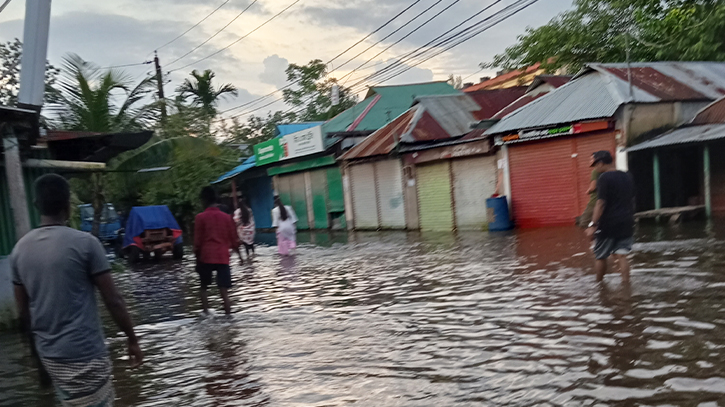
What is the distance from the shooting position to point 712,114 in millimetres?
16812

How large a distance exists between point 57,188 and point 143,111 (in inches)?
669

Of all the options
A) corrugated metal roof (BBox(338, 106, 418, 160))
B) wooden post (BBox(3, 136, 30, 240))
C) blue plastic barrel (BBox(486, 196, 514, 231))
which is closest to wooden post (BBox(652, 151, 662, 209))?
blue plastic barrel (BBox(486, 196, 514, 231))

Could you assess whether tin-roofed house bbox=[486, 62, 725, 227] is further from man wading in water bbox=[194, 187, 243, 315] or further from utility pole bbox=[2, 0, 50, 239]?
utility pole bbox=[2, 0, 50, 239]

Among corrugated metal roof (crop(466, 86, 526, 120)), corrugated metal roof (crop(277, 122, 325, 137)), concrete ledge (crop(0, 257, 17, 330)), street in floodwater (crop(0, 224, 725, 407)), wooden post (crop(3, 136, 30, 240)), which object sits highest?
corrugated metal roof (crop(277, 122, 325, 137))

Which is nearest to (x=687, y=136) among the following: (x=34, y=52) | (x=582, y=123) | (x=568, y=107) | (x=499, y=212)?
(x=582, y=123)

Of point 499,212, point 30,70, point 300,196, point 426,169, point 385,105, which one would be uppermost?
Result: point 385,105

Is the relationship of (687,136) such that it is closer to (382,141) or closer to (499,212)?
(499,212)

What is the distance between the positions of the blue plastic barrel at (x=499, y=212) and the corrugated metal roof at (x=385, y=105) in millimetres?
10725

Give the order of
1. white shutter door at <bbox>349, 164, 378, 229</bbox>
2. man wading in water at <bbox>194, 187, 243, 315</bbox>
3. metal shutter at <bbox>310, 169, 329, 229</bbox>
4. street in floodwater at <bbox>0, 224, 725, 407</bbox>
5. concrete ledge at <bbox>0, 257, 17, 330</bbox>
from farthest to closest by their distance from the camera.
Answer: metal shutter at <bbox>310, 169, 329, 229</bbox> → white shutter door at <bbox>349, 164, 378, 229</bbox> → concrete ledge at <bbox>0, 257, 17, 330</bbox> → man wading in water at <bbox>194, 187, 243, 315</bbox> → street in floodwater at <bbox>0, 224, 725, 407</bbox>

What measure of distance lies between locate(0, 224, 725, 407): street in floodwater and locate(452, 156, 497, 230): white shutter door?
28.2 feet

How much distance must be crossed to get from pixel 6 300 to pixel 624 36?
2318cm

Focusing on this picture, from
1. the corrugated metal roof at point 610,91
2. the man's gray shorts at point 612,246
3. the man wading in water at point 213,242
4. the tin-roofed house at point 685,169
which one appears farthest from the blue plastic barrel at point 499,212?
the man wading in water at point 213,242

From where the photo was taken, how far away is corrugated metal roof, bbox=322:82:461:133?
1170 inches

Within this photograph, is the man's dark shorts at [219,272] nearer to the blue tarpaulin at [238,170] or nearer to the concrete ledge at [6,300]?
the concrete ledge at [6,300]
